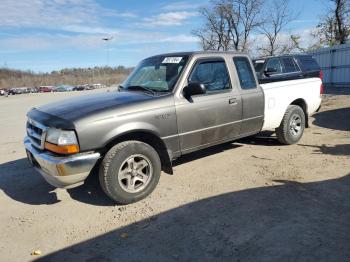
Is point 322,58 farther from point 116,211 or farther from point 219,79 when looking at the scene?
point 116,211

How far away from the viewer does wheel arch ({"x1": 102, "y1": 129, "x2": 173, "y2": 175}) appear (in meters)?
4.60

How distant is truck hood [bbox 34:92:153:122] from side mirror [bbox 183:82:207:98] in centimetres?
55

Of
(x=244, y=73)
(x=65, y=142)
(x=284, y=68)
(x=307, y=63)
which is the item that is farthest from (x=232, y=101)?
(x=307, y=63)

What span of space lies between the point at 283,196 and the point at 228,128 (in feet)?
5.19

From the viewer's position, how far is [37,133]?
472cm

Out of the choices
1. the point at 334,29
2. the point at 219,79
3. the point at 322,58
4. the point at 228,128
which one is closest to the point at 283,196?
the point at 228,128

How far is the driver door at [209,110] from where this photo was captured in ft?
17.2

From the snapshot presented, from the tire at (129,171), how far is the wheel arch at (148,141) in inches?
4.7

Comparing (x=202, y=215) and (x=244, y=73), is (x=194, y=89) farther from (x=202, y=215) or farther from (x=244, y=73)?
(x=202, y=215)

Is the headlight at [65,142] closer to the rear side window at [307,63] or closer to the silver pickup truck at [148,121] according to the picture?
the silver pickup truck at [148,121]

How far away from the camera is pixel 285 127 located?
7.18 m

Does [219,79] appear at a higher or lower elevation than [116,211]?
higher

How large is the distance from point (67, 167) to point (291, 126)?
16.1ft

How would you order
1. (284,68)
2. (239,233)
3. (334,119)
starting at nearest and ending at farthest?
(239,233)
(334,119)
(284,68)
